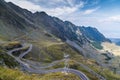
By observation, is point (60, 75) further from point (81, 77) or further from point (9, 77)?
point (9, 77)

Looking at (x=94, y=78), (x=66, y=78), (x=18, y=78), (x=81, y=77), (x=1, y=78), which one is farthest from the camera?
(x=94, y=78)

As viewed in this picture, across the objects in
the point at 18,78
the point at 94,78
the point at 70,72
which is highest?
the point at 18,78

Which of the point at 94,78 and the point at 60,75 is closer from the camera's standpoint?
the point at 60,75

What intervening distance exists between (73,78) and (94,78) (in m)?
68.1

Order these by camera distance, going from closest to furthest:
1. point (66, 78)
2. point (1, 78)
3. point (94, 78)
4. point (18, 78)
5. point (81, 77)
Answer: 1. point (1, 78)
2. point (18, 78)
3. point (66, 78)
4. point (81, 77)
5. point (94, 78)

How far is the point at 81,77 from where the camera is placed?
14000 cm

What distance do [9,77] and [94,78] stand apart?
150 meters

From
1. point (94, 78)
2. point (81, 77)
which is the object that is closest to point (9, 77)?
point (81, 77)

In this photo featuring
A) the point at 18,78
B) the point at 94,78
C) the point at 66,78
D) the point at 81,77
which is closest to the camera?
the point at 18,78

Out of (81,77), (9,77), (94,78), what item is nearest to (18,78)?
(9,77)

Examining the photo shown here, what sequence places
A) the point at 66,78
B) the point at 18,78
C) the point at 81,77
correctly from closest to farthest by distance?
the point at 18,78
the point at 66,78
the point at 81,77

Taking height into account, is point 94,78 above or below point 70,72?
below

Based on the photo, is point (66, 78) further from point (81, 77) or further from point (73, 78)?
point (81, 77)

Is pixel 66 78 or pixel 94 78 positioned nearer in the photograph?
pixel 66 78
